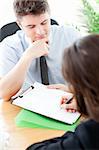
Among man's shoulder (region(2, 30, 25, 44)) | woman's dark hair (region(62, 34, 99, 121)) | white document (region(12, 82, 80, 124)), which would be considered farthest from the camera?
man's shoulder (region(2, 30, 25, 44))

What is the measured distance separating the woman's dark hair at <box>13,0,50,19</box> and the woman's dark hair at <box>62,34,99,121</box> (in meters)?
0.81

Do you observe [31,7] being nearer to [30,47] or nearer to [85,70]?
[30,47]

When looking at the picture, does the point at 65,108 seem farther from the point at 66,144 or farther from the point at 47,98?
the point at 66,144

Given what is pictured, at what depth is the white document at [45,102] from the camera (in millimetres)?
1185

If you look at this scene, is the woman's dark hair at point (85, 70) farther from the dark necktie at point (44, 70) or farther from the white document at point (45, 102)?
the dark necktie at point (44, 70)

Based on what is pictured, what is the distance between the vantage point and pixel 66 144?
0.77m

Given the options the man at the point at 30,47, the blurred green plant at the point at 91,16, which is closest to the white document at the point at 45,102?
the man at the point at 30,47

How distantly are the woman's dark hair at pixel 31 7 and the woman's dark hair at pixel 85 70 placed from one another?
2.67 ft

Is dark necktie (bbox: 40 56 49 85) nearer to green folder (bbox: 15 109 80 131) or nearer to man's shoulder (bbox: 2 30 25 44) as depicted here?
man's shoulder (bbox: 2 30 25 44)

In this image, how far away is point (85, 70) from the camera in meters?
0.68

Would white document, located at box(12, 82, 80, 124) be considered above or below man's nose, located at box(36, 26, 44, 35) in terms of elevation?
below

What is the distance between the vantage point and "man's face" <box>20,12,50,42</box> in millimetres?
1500

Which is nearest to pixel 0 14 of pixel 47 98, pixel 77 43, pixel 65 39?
pixel 65 39

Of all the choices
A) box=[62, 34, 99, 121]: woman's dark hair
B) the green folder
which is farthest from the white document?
box=[62, 34, 99, 121]: woman's dark hair
